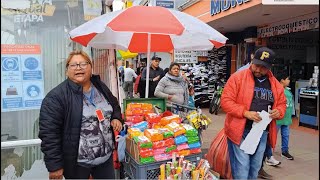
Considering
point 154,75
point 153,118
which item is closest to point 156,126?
point 153,118

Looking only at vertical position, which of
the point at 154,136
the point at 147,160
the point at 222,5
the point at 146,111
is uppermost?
the point at 222,5

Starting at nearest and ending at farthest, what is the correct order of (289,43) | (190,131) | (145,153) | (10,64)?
1. (145,153)
2. (190,131)
3. (10,64)
4. (289,43)

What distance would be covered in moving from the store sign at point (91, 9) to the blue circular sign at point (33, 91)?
108 cm

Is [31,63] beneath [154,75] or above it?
above

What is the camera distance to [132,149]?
10.2 ft

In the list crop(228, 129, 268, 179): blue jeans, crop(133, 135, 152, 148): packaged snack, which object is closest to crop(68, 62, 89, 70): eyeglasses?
crop(133, 135, 152, 148): packaged snack

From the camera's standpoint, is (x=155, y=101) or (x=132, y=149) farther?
(x=155, y=101)

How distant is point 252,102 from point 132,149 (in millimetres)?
1356

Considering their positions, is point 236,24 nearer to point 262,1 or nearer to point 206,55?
point 206,55

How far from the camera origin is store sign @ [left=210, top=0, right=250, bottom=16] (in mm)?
7859

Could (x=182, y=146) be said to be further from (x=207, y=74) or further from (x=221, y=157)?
(x=207, y=74)

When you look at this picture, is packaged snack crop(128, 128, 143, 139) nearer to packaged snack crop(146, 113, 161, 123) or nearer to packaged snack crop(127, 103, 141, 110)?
packaged snack crop(146, 113, 161, 123)

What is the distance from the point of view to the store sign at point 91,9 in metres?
3.83

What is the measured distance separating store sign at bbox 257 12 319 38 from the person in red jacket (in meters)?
5.93
